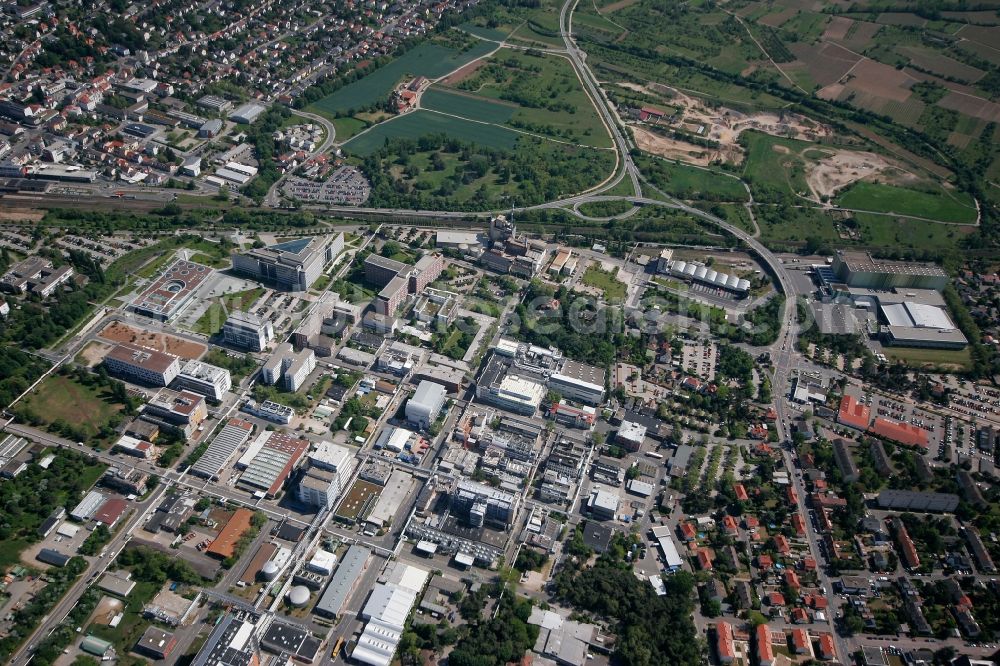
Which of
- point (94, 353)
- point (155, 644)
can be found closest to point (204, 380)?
point (94, 353)

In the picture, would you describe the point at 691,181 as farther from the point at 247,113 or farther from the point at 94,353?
the point at 94,353

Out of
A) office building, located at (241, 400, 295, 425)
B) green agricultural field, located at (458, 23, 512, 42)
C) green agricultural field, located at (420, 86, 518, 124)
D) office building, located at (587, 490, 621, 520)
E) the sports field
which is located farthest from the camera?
green agricultural field, located at (458, 23, 512, 42)

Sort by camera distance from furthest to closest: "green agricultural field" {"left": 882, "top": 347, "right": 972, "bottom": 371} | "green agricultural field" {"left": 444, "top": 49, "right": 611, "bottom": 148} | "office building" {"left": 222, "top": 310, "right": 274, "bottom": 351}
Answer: "green agricultural field" {"left": 444, "top": 49, "right": 611, "bottom": 148}
"green agricultural field" {"left": 882, "top": 347, "right": 972, "bottom": 371}
"office building" {"left": 222, "top": 310, "right": 274, "bottom": 351}

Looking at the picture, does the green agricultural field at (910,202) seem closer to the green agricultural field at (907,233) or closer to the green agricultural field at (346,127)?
the green agricultural field at (907,233)

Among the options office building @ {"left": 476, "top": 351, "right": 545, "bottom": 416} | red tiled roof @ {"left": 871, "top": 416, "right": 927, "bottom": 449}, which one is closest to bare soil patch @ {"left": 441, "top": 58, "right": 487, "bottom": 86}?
office building @ {"left": 476, "top": 351, "right": 545, "bottom": 416}

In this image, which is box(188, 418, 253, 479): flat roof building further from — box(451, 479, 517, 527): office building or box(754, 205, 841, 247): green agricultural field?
box(754, 205, 841, 247): green agricultural field

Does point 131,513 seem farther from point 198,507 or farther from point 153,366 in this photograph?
point 153,366

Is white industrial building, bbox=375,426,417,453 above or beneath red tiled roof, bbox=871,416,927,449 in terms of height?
beneath
